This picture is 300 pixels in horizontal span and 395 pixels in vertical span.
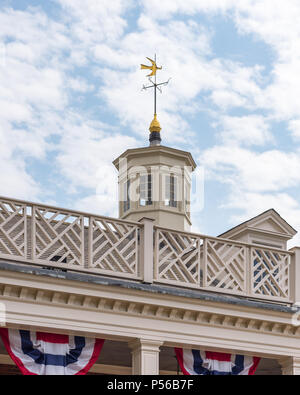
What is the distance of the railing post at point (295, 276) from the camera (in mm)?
13453

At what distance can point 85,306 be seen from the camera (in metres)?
11.5

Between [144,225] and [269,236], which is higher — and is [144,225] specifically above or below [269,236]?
below

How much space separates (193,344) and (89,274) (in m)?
2.18

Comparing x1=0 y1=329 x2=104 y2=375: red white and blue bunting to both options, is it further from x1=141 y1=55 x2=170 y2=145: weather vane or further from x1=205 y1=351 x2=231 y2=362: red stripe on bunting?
x1=141 y1=55 x2=170 y2=145: weather vane

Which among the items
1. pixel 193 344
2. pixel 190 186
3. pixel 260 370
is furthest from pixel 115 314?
pixel 190 186

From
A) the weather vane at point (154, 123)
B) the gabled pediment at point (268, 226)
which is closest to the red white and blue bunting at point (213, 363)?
the gabled pediment at point (268, 226)

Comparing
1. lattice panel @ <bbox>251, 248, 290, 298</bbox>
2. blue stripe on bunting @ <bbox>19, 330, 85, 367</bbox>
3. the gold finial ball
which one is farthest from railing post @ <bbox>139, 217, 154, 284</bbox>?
the gold finial ball

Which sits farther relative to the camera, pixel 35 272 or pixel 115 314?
pixel 115 314

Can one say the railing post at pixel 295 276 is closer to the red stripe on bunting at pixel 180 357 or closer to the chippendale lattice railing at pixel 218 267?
the chippendale lattice railing at pixel 218 267

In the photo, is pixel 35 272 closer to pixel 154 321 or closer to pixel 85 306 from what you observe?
pixel 85 306

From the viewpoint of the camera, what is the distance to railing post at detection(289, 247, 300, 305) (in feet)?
44.1

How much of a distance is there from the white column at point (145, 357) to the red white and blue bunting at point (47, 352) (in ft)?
2.40

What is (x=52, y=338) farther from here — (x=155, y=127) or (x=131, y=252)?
(x=155, y=127)

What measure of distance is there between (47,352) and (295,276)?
4732mm
